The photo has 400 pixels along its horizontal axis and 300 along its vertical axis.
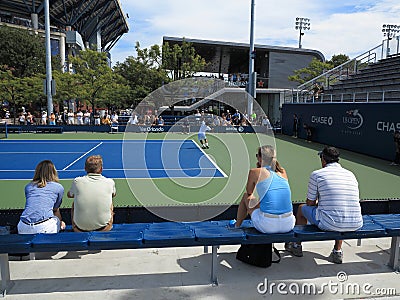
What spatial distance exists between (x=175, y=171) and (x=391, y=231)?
7.95 meters

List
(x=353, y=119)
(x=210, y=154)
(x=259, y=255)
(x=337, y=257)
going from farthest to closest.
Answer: (x=353, y=119) < (x=210, y=154) < (x=337, y=257) < (x=259, y=255)

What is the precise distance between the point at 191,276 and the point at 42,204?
1.98 m

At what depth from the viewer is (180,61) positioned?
131ft

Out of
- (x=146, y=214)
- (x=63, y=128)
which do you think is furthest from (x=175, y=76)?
(x=146, y=214)

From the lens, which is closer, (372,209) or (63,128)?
(372,209)

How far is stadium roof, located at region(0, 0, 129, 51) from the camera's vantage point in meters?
52.6

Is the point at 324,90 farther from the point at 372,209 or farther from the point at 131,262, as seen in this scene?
the point at 131,262

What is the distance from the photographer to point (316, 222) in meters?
4.35

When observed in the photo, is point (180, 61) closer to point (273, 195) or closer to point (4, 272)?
point (273, 195)

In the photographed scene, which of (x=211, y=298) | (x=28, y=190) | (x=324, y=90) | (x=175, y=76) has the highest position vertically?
(x=175, y=76)

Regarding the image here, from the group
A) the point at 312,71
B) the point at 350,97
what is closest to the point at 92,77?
the point at 350,97

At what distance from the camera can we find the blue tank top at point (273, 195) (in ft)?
13.2

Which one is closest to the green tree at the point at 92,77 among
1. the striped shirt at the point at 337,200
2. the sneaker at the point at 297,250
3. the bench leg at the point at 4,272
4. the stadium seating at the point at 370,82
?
the stadium seating at the point at 370,82

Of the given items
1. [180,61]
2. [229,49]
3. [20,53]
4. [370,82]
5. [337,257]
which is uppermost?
[229,49]
